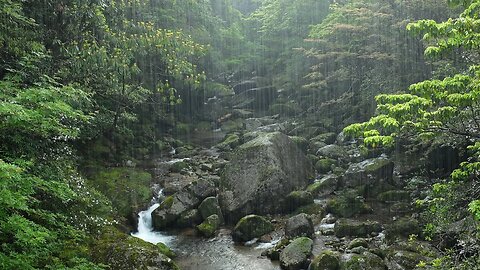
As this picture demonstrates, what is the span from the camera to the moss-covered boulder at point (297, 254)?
10.3m

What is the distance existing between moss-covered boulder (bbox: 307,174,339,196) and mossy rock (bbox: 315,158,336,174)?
57.7 inches

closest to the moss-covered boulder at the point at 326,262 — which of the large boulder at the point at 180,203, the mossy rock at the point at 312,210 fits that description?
the mossy rock at the point at 312,210

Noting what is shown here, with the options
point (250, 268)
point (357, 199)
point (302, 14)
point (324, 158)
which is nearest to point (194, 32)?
point (302, 14)

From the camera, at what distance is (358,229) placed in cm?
1191

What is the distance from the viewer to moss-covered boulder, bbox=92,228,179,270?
813cm

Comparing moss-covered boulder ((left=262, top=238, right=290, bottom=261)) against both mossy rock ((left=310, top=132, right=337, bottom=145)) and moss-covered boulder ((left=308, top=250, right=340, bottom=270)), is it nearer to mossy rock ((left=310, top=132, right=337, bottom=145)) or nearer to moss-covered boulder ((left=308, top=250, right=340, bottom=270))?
moss-covered boulder ((left=308, top=250, right=340, bottom=270))

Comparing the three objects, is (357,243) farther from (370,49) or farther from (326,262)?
(370,49)

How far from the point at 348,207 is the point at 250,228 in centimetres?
344

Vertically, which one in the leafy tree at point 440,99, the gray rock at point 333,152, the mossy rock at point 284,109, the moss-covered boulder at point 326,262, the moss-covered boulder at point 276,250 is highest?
the leafy tree at point 440,99

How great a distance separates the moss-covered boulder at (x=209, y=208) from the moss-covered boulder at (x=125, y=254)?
15.4 ft

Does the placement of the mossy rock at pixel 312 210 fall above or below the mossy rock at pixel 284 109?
below

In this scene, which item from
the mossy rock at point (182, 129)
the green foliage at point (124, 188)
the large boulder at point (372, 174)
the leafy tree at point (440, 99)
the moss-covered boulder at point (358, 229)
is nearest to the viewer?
the leafy tree at point (440, 99)

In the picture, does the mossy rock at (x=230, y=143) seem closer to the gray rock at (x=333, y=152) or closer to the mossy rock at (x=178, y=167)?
the mossy rock at (x=178, y=167)

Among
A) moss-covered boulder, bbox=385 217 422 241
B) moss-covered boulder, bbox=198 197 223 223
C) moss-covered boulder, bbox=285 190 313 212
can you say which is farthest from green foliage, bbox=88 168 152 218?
moss-covered boulder, bbox=385 217 422 241
